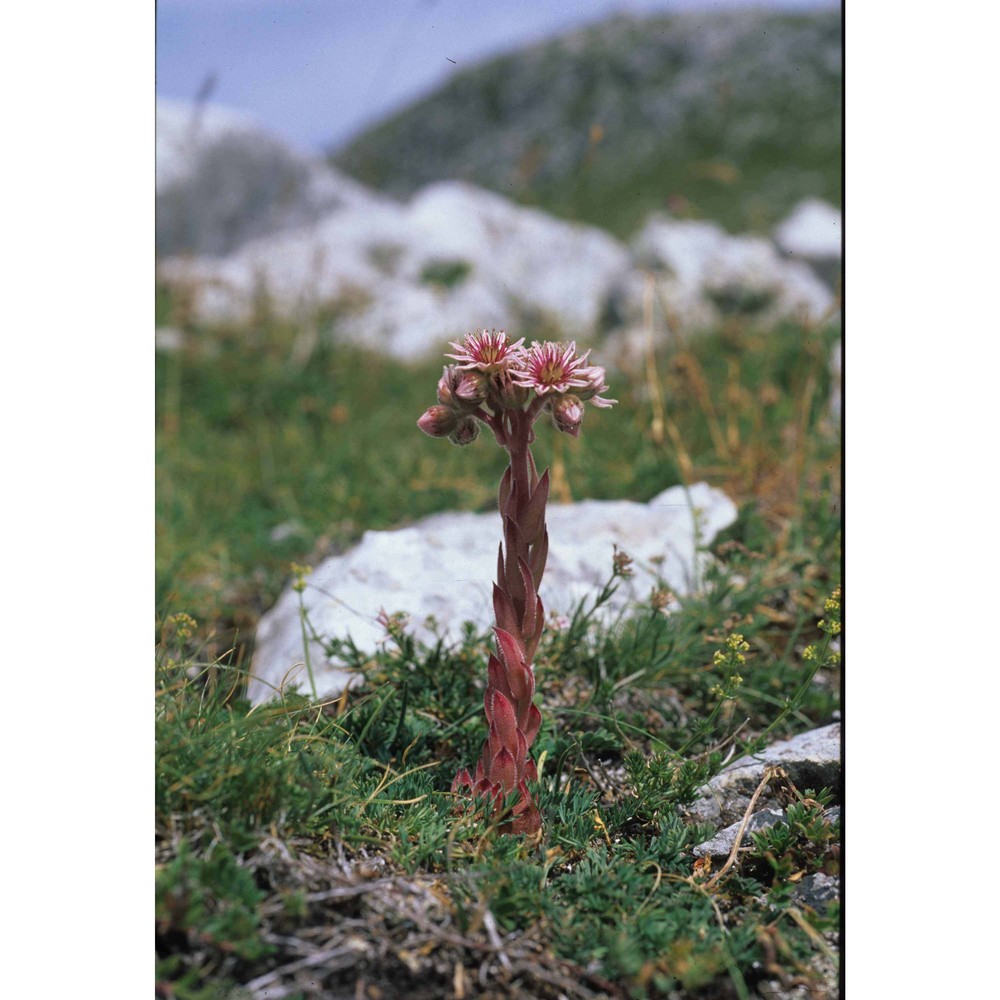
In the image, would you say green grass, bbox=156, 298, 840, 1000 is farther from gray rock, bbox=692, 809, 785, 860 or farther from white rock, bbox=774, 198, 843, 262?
white rock, bbox=774, 198, 843, 262

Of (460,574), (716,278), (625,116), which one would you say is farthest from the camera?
(625,116)

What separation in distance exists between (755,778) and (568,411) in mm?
944

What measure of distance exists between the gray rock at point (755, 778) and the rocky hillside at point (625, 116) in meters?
1.54

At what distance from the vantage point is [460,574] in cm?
263

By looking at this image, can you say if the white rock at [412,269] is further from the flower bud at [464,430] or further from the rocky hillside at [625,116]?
the flower bud at [464,430]

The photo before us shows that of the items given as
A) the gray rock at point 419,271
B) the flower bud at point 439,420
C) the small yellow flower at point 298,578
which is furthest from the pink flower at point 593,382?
the gray rock at point 419,271

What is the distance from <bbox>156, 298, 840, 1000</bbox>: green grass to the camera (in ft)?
4.89

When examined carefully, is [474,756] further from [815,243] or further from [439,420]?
[815,243]

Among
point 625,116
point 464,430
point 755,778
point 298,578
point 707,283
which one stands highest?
point 625,116

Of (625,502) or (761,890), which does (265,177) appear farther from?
(761,890)

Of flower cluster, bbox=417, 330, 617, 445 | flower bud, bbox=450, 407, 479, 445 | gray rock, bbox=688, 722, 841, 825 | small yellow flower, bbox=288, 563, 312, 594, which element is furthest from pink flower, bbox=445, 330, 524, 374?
gray rock, bbox=688, 722, 841, 825

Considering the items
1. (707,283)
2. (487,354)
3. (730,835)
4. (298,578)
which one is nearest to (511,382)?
(487,354)

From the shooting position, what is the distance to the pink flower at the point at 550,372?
5.34ft
